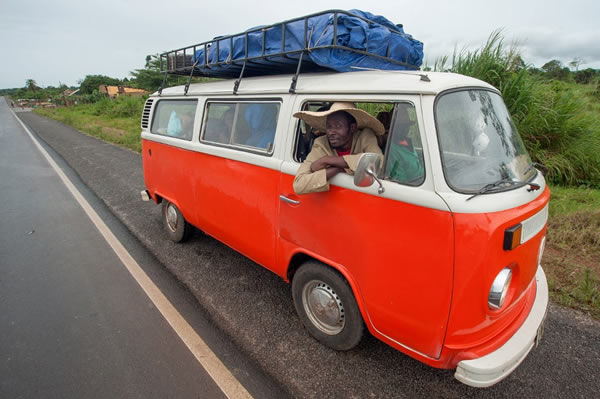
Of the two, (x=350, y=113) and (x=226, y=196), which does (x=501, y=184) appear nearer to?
(x=350, y=113)

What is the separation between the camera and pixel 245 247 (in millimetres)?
3312

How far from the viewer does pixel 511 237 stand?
182 cm

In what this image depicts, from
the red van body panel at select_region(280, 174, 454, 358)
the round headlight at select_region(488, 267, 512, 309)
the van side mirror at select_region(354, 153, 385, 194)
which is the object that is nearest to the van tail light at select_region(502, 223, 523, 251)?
the round headlight at select_region(488, 267, 512, 309)

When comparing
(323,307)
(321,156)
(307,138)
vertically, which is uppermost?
(307,138)

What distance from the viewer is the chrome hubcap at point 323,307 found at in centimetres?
259

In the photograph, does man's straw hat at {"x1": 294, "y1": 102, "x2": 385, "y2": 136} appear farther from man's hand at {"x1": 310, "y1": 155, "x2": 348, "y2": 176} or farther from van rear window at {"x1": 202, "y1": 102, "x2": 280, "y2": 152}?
van rear window at {"x1": 202, "y1": 102, "x2": 280, "y2": 152}

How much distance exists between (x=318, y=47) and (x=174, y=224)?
3174 millimetres

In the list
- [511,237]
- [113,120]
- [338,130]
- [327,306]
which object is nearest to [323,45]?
[338,130]

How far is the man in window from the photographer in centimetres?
227

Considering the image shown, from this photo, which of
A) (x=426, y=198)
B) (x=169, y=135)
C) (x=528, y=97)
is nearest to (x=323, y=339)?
(x=426, y=198)

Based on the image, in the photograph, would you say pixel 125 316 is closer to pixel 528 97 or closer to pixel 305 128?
pixel 305 128

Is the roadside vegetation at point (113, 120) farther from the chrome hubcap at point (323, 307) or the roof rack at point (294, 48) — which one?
the chrome hubcap at point (323, 307)

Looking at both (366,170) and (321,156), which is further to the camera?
(321,156)

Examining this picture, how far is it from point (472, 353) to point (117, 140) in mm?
15454
